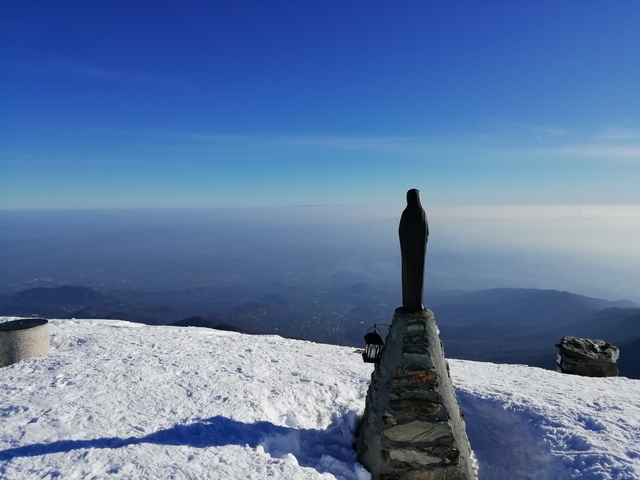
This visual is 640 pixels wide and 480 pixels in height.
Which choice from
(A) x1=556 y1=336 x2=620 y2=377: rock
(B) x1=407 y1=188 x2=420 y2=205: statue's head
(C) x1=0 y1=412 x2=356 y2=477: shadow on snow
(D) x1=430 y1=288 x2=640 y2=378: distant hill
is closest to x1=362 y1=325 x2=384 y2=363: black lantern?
(C) x1=0 y1=412 x2=356 y2=477: shadow on snow

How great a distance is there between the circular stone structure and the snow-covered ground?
39cm

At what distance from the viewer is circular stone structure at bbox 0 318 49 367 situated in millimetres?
9156

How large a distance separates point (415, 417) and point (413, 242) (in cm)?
267

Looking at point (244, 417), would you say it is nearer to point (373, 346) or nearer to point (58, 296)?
point (373, 346)

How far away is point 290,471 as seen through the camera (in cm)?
543

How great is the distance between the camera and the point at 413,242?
592cm

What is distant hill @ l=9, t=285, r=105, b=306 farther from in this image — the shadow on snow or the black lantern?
the black lantern

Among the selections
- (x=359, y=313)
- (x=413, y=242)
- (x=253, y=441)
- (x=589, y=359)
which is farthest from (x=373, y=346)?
(x=359, y=313)

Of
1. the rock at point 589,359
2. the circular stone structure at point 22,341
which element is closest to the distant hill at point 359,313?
the rock at point 589,359

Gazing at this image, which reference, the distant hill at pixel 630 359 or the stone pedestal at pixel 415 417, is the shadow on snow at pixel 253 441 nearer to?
A: the stone pedestal at pixel 415 417

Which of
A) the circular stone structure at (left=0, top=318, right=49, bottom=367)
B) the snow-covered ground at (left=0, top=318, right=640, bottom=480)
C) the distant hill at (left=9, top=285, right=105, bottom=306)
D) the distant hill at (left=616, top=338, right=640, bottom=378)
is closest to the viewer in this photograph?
the snow-covered ground at (left=0, top=318, right=640, bottom=480)

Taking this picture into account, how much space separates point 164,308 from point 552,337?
372 ft

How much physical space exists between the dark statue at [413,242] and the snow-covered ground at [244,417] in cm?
304

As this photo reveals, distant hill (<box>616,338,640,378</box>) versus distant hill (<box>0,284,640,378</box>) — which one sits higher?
distant hill (<box>616,338,640,378</box>)
